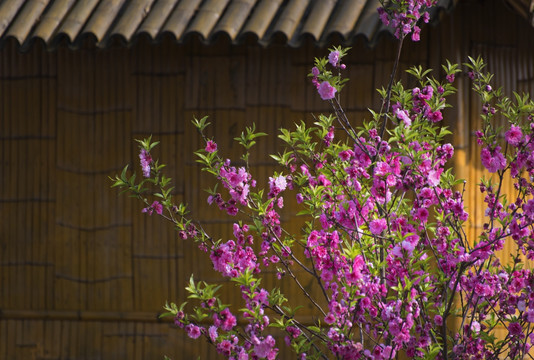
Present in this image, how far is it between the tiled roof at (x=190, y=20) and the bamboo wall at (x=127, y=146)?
0.41m

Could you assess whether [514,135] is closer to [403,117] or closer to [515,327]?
[403,117]

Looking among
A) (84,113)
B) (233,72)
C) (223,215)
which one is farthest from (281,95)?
(84,113)

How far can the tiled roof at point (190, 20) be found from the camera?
557 centimetres

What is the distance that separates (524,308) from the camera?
149 inches

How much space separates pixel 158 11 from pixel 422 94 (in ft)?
7.59

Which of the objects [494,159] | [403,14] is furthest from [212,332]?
[403,14]

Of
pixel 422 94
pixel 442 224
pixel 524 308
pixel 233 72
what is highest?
pixel 233 72

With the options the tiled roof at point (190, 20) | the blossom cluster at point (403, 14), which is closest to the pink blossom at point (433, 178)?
the blossom cluster at point (403, 14)

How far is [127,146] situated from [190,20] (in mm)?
1010

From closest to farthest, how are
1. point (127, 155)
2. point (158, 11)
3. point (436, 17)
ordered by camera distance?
point (436, 17), point (158, 11), point (127, 155)

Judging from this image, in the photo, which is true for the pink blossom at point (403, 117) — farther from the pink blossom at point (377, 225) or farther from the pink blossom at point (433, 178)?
the pink blossom at point (377, 225)

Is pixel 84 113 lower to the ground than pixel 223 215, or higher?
higher

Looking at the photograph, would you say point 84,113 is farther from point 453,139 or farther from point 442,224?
point 442,224

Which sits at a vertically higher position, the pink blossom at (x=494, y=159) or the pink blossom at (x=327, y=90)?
the pink blossom at (x=327, y=90)
